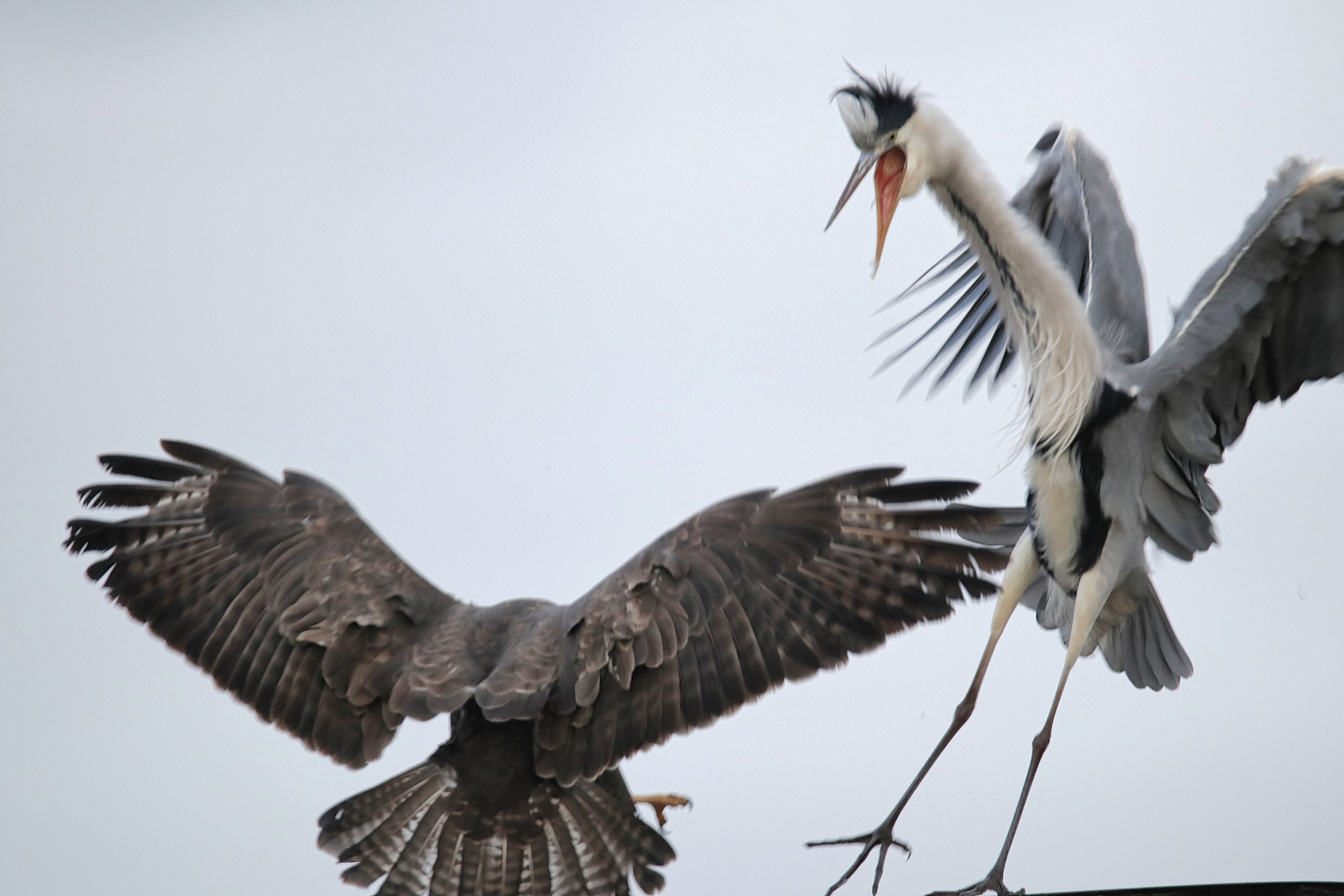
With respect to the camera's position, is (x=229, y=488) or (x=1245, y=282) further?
(x=229, y=488)

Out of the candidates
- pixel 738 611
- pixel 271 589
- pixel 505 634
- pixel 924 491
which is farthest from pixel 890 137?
pixel 271 589

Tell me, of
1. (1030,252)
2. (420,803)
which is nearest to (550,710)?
(420,803)

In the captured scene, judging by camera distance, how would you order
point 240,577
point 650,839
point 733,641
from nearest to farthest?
point 733,641
point 650,839
point 240,577

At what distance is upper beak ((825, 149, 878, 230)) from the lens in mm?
3756

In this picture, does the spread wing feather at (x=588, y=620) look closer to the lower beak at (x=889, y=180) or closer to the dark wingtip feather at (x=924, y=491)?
the dark wingtip feather at (x=924, y=491)

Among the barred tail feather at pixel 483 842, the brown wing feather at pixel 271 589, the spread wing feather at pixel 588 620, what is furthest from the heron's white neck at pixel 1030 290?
the brown wing feather at pixel 271 589

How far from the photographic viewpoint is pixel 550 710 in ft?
13.5

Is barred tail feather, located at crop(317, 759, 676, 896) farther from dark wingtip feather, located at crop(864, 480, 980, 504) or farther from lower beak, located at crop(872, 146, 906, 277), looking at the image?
lower beak, located at crop(872, 146, 906, 277)

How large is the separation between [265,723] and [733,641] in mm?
1692

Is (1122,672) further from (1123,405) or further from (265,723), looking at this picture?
(265,723)

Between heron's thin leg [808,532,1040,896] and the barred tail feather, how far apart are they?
2.15 ft

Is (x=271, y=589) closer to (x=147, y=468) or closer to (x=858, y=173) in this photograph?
(x=147, y=468)

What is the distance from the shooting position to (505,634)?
173 inches

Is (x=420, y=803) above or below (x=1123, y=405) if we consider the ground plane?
below
